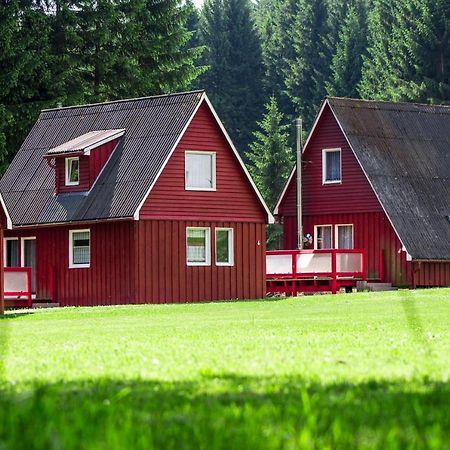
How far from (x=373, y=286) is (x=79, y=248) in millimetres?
11682

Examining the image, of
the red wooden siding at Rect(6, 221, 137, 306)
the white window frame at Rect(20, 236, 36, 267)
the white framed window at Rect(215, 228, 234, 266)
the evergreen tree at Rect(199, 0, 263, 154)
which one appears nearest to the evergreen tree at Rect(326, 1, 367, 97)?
→ the evergreen tree at Rect(199, 0, 263, 154)

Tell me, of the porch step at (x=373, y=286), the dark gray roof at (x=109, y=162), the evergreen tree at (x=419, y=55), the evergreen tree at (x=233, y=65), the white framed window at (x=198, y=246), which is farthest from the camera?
the evergreen tree at (x=233, y=65)

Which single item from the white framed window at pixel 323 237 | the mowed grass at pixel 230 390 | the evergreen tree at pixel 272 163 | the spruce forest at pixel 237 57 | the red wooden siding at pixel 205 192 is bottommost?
the mowed grass at pixel 230 390

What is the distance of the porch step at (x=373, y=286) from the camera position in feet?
174

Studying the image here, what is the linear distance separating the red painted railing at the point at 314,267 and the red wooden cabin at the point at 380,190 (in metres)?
0.73

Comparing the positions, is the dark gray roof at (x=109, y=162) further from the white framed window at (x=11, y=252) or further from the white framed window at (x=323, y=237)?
the white framed window at (x=323, y=237)

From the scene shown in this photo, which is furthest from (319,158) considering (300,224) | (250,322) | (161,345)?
(161,345)

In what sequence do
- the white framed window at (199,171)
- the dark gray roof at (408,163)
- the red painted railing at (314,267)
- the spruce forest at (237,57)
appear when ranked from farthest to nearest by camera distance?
1. the spruce forest at (237,57)
2. the dark gray roof at (408,163)
3. the red painted railing at (314,267)
4. the white framed window at (199,171)

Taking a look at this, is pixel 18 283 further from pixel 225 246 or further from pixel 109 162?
pixel 225 246

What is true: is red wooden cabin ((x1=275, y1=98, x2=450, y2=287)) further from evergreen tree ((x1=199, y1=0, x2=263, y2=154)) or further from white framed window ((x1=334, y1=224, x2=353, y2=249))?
evergreen tree ((x1=199, y1=0, x2=263, y2=154))

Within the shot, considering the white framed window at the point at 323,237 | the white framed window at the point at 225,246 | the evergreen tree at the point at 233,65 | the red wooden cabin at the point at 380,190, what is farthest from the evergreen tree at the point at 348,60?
the white framed window at the point at 225,246

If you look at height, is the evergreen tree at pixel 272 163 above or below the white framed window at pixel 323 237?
above

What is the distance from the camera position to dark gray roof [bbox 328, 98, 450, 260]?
54.0 metres

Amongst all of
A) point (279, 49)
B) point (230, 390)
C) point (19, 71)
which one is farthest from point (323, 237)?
point (279, 49)
